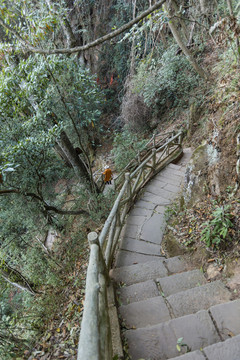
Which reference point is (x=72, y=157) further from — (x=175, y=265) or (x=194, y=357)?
(x=194, y=357)

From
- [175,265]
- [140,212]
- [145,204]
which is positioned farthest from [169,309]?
[145,204]

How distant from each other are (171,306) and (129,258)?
4.38 feet

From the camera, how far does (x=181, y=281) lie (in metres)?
2.95

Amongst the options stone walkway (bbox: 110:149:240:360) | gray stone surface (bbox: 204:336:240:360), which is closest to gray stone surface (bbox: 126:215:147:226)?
stone walkway (bbox: 110:149:240:360)

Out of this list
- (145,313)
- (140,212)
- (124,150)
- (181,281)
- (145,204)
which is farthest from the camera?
(124,150)

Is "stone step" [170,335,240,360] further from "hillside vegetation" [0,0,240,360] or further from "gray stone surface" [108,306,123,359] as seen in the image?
"hillside vegetation" [0,0,240,360]

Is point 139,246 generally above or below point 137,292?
above

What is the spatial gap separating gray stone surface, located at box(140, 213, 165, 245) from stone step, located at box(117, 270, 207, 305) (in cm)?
126

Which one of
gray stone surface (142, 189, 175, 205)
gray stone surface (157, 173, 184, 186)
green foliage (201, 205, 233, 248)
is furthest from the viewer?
gray stone surface (157, 173, 184, 186)

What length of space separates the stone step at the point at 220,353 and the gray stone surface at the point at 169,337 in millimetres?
292

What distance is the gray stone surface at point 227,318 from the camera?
2035 millimetres

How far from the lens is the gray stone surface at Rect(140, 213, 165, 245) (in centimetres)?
434

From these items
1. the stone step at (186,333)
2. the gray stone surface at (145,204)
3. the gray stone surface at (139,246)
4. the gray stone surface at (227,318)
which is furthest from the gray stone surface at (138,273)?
the gray stone surface at (145,204)

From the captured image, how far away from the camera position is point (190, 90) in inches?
408
